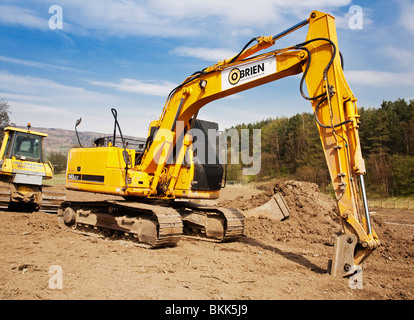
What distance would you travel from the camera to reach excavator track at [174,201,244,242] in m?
8.30

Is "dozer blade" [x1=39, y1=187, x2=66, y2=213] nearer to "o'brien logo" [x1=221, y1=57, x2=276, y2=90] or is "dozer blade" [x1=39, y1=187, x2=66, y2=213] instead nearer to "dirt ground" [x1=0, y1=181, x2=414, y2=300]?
"dirt ground" [x1=0, y1=181, x2=414, y2=300]

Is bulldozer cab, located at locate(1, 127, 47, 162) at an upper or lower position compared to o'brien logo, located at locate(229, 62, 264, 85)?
lower

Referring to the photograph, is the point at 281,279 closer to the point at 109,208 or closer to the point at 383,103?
the point at 109,208

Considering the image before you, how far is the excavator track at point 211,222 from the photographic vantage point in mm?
8305

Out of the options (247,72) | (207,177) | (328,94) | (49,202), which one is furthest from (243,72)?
(49,202)

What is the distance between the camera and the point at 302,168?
4484cm

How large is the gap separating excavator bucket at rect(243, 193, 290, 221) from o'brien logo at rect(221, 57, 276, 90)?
5.29 metres

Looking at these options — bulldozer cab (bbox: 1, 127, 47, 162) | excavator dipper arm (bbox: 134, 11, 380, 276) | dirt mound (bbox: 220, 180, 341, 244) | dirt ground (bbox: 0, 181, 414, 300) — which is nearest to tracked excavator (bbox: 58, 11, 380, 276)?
excavator dipper arm (bbox: 134, 11, 380, 276)

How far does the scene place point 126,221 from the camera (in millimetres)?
8062

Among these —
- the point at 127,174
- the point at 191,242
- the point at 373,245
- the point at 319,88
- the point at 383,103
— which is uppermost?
the point at 383,103

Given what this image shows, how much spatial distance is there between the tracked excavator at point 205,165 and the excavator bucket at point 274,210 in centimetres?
284

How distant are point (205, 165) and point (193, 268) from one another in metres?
2.98

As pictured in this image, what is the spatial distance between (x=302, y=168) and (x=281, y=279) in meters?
41.1
